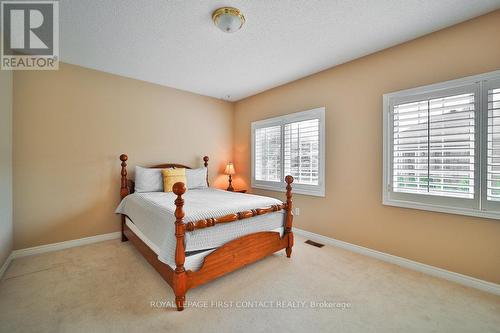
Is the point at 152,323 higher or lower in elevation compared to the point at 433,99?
lower

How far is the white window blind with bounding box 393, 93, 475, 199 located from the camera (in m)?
2.08

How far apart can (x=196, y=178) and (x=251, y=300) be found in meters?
2.42

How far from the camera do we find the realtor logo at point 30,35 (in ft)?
6.41

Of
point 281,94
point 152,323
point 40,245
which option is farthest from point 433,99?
point 40,245

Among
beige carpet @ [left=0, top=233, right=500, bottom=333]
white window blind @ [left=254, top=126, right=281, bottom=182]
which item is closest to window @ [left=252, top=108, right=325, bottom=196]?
white window blind @ [left=254, top=126, right=281, bottom=182]

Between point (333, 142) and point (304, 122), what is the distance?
2.01ft

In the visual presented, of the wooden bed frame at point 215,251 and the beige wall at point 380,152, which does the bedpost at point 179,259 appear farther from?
the beige wall at point 380,152

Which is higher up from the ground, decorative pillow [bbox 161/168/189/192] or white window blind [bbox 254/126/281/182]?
white window blind [bbox 254/126/281/182]

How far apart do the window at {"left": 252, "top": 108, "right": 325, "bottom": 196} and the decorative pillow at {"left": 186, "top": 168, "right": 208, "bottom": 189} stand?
3.29 feet

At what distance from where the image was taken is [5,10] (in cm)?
196

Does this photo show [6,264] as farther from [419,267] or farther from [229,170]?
[419,267]

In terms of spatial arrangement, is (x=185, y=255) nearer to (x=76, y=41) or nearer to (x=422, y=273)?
(x=422, y=273)

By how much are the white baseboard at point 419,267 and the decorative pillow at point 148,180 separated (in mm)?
2594

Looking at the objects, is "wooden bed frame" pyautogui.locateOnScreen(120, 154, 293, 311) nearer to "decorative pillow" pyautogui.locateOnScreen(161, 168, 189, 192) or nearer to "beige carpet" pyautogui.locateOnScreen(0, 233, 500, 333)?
"beige carpet" pyautogui.locateOnScreen(0, 233, 500, 333)
